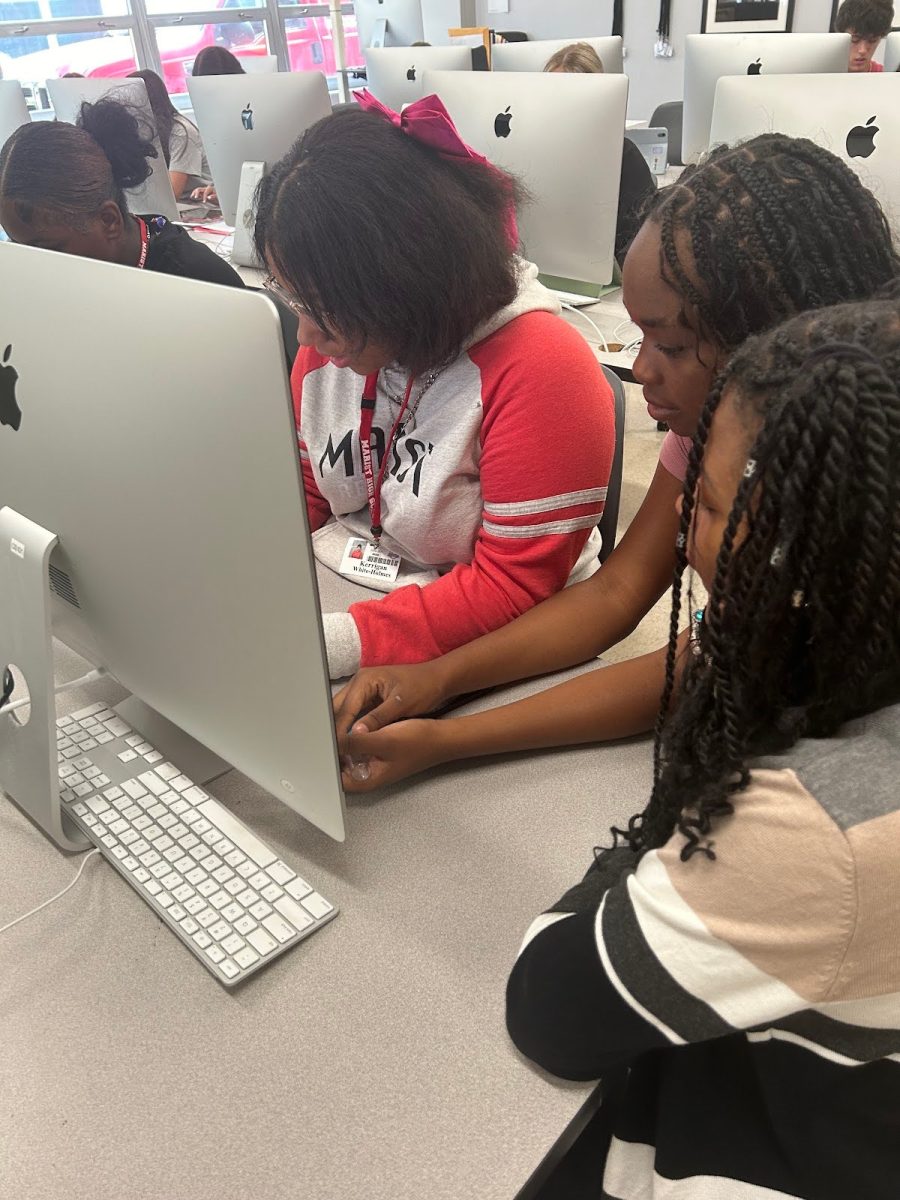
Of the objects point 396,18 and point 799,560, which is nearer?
point 799,560

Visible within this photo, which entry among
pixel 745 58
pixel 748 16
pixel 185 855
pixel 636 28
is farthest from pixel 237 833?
pixel 636 28

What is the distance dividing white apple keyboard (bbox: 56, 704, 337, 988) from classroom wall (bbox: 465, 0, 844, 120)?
570 cm

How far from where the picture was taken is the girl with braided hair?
478 mm

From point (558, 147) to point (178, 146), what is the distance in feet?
8.20

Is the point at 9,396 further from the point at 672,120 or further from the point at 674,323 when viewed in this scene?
the point at 672,120

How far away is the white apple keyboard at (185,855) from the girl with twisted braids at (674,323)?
0.40 ft

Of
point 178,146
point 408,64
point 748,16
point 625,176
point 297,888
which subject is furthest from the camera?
point 748,16

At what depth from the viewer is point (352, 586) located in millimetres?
1165

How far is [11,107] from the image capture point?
3.00 m

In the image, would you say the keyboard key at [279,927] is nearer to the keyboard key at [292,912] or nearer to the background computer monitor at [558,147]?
the keyboard key at [292,912]

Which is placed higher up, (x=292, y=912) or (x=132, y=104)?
(x=132, y=104)

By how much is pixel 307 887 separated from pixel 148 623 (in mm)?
254

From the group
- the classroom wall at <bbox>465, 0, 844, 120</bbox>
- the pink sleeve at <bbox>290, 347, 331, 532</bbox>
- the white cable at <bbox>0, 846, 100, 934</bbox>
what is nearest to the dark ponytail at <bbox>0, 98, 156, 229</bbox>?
the pink sleeve at <bbox>290, 347, 331, 532</bbox>

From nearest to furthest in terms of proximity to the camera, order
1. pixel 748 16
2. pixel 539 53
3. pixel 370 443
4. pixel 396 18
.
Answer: pixel 370 443 → pixel 539 53 → pixel 396 18 → pixel 748 16
